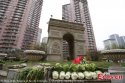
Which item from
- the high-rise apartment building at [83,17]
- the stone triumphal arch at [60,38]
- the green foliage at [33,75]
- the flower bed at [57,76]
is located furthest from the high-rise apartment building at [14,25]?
the flower bed at [57,76]

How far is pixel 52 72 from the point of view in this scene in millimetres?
1987

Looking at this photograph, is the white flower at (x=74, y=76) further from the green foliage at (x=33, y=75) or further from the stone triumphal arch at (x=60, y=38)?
the stone triumphal arch at (x=60, y=38)

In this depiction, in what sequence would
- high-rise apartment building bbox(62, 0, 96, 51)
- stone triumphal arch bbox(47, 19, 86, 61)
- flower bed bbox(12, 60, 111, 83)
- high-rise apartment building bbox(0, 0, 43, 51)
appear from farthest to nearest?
1. high-rise apartment building bbox(62, 0, 96, 51)
2. high-rise apartment building bbox(0, 0, 43, 51)
3. stone triumphal arch bbox(47, 19, 86, 61)
4. flower bed bbox(12, 60, 111, 83)

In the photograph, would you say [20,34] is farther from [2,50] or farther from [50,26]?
[50,26]

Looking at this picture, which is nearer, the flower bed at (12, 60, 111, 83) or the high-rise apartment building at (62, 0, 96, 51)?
the flower bed at (12, 60, 111, 83)

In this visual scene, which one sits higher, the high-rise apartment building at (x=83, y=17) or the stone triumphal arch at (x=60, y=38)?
the high-rise apartment building at (x=83, y=17)

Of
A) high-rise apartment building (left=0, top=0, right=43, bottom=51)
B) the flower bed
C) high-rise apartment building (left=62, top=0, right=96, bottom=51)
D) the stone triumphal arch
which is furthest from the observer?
high-rise apartment building (left=62, top=0, right=96, bottom=51)

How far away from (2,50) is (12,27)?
12.6 metres

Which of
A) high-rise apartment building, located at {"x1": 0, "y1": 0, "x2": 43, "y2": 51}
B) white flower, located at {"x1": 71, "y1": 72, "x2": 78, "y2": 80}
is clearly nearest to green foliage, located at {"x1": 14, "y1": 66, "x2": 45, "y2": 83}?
white flower, located at {"x1": 71, "y1": 72, "x2": 78, "y2": 80}

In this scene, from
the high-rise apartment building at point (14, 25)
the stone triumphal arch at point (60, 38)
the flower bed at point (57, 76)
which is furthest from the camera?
the high-rise apartment building at point (14, 25)

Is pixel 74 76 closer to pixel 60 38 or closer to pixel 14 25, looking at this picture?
pixel 60 38

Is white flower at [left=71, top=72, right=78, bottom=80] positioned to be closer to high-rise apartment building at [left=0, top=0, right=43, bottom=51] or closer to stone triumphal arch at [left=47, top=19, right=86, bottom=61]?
stone triumphal arch at [left=47, top=19, right=86, bottom=61]

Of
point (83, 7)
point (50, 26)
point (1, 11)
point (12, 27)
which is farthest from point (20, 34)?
point (83, 7)

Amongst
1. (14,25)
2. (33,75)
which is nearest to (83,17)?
(14,25)
